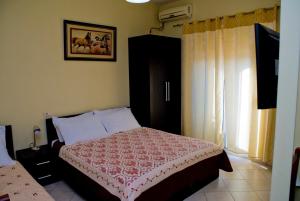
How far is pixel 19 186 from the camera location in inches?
77.0

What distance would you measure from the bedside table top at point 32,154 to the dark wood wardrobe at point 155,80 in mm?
1638

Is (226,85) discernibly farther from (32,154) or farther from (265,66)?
(32,154)

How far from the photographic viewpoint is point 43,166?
110 inches

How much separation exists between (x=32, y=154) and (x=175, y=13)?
3.24 metres

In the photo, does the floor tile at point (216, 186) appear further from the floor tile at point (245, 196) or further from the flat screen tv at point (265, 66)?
the flat screen tv at point (265, 66)

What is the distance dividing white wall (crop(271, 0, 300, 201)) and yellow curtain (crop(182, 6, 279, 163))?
2.47m

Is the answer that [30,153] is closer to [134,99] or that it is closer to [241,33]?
[134,99]

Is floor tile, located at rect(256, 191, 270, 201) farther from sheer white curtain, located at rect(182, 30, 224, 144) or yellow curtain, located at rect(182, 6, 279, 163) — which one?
sheer white curtain, located at rect(182, 30, 224, 144)

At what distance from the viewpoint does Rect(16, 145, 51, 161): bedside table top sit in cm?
269

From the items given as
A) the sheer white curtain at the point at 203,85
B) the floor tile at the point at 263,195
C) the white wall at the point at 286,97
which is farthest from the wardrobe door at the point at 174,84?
the white wall at the point at 286,97

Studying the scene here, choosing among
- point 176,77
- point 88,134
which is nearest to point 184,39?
point 176,77

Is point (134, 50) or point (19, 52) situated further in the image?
point (134, 50)

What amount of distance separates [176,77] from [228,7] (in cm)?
143

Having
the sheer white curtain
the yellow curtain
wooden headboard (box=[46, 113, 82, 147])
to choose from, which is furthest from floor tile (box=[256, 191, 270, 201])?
wooden headboard (box=[46, 113, 82, 147])
